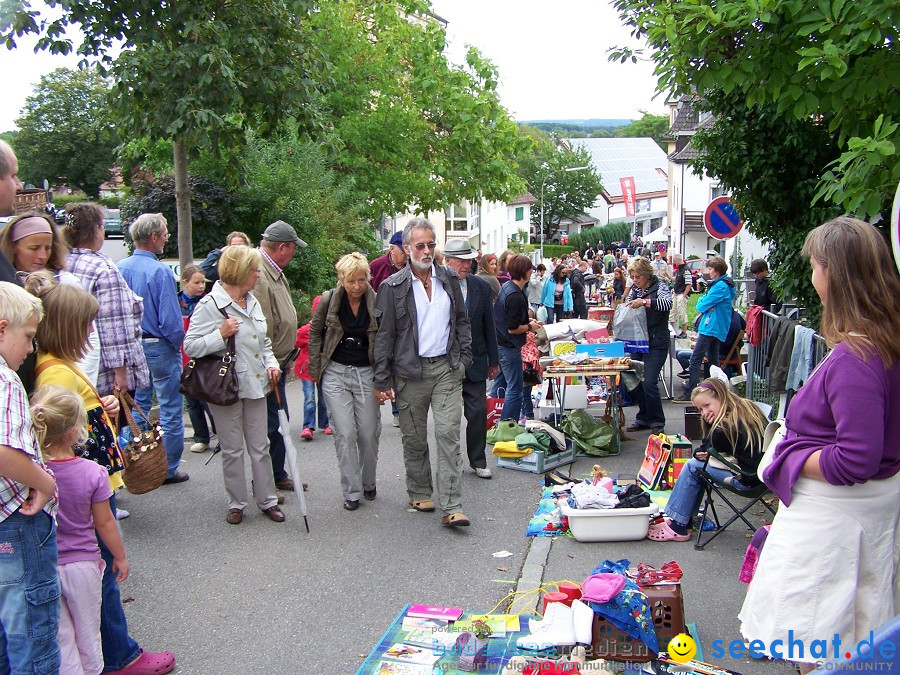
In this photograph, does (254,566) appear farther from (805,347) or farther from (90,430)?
(805,347)

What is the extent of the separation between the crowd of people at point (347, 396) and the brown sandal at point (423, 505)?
3cm

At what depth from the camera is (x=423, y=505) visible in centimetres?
640

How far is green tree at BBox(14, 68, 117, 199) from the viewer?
3891 centimetres

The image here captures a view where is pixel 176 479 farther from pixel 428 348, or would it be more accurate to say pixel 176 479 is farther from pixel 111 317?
pixel 428 348

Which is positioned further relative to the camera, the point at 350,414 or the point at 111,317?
the point at 350,414

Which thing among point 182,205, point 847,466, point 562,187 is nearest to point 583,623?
point 847,466

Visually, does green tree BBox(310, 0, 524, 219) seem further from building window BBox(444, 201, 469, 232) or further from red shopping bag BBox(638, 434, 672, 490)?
building window BBox(444, 201, 469, 232)

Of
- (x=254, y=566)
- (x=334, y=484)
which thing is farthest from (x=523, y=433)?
(x=254, y=566)

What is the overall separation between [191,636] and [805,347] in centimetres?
507

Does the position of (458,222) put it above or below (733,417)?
above

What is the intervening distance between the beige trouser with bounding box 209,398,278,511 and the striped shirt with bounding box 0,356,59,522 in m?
2.87

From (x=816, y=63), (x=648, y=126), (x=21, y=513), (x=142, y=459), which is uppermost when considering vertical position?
(x=648, y=126)

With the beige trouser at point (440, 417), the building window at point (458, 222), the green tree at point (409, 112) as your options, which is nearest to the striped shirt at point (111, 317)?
the beige trouser at point (440, 417)

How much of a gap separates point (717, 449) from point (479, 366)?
2.31 metres
